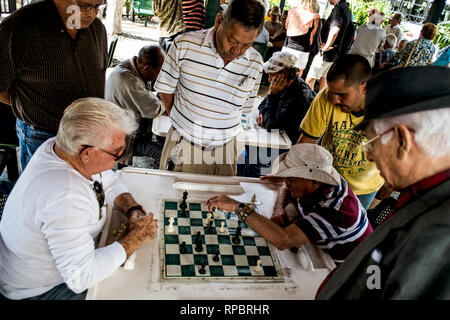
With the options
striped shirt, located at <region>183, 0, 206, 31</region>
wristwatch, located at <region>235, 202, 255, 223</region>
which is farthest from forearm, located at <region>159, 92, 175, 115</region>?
striped shirt, located at <region>183, 0, 206, 31</region>

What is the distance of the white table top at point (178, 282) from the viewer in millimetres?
1503

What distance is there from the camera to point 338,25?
20.1 feet

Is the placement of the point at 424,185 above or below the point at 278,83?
above

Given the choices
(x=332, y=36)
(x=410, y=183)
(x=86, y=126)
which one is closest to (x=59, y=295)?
(x=86, y=126)

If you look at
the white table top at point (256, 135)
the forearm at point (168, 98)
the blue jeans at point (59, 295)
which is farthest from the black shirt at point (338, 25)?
the blue jeans at point (59, 295)

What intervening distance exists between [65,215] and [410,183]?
4.56 ft

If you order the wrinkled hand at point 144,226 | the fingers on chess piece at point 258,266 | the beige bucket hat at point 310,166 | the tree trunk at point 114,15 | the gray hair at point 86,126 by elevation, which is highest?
the gray hair at point 86,126

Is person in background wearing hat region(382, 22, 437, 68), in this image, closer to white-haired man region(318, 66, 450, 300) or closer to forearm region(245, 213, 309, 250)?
forearm region(245, 213, 309, 250)

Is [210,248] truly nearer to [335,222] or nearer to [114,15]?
[335,222]

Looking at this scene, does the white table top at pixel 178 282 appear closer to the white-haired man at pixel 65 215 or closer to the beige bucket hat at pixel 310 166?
the white-haired man at pixel 65 215

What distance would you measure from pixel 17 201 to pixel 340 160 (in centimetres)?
216

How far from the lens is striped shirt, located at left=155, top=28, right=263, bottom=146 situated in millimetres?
2348

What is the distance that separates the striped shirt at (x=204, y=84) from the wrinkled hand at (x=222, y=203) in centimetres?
63
